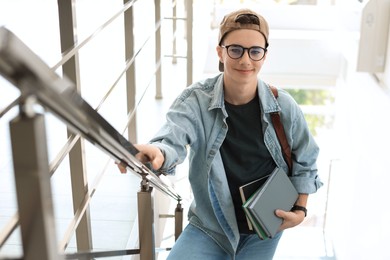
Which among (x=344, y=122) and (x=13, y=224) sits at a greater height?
(x=13, y=224)

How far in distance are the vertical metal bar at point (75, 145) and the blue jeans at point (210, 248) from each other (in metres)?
0.27

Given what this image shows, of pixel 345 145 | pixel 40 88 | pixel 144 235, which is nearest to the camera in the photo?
pixel 40 88

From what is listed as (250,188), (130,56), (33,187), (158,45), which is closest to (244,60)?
(250,188)

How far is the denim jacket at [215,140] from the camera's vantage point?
154 centimetres

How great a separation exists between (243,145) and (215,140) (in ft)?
0.30

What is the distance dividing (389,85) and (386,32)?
0.39 metres

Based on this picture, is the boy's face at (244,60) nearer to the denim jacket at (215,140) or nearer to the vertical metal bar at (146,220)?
the denim jacket at (215,140)

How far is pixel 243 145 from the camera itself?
5.17 feet

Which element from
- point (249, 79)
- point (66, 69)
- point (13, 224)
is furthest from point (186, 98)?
point (13, 224)

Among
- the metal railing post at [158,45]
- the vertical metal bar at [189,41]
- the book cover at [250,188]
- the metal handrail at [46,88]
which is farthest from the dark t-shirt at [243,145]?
the vertical metal bar at [189,41]

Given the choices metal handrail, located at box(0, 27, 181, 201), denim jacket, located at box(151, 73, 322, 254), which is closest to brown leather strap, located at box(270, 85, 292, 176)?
denim jacket, located at box(151, 73, 322, 254)

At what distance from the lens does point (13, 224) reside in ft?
2.60

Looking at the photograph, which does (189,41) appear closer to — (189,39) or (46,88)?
(189,39)

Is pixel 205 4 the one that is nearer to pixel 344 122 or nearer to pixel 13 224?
pixel 344 122
